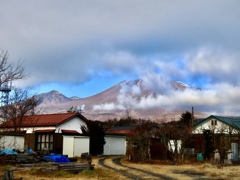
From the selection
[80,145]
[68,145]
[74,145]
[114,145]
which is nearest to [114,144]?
[114,145]

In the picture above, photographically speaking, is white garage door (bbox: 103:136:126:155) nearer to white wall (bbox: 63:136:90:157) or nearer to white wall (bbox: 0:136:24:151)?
white wall (bbox: 63:136:90:157)

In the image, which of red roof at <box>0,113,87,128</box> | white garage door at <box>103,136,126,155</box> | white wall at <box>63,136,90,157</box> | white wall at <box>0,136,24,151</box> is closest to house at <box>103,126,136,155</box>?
white garage door at <box>103,136,126,155</box>

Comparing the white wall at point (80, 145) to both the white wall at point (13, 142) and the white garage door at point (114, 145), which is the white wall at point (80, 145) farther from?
the white wall at point (13, 142)

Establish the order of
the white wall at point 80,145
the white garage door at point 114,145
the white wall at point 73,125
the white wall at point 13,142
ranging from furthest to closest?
1. the white garage door at point 114,145
2. the white wall at point 73,125
3. the white wall at point 80,145
4. the white wall at point 13,142

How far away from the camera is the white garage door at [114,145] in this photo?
4097 centimetres

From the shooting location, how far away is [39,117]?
41.4m

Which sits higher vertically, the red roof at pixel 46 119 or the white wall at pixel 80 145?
the red roof at pixel 46 119

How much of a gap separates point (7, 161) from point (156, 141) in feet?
45.3

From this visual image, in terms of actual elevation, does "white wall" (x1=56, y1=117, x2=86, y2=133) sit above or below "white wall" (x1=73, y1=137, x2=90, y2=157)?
above

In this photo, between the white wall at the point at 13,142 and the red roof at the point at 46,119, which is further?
the red roof at the point at 46,119

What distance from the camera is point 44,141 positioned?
118ft

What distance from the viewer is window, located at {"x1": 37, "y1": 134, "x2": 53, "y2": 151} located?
35281 mm

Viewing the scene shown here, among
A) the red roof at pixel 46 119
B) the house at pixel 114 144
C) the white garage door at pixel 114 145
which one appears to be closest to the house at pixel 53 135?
the red roof at pixel 46 119

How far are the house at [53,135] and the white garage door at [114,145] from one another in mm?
4001
